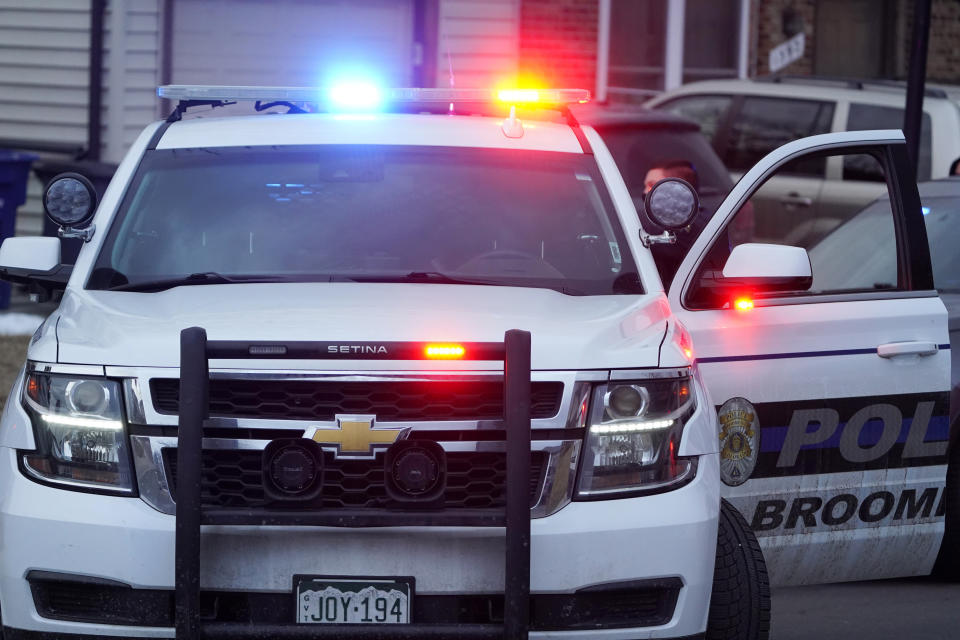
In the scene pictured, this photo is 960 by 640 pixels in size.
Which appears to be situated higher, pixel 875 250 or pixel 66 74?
pixel 66 74

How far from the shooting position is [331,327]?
163 inches

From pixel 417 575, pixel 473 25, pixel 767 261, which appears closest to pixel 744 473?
pixel 767 261

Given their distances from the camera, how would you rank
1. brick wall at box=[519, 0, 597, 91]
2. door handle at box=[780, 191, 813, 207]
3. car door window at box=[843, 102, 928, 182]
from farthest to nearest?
brick wall at box=[519, 0, 597, 91] < door handle at box=[780, 191, 813, 207] < car door window at box=[843, 102, 928, 182]

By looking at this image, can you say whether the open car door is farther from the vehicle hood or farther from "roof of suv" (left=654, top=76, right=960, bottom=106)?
"roof of suv" (left=654, top=76, right=960, bottom=106)

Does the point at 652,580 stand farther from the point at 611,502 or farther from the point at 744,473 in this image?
the point at 744,473

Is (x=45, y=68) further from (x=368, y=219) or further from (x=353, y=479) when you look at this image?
(x=353, y=479)

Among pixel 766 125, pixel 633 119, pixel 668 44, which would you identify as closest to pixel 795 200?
pixel 766 125

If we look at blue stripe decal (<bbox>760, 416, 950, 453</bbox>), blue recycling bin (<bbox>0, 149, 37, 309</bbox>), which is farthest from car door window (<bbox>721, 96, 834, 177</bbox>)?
blue stripe decal (<bbox>760, 416, 950, 453</bbox>)

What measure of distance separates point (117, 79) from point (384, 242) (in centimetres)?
1080

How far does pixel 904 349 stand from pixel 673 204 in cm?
90

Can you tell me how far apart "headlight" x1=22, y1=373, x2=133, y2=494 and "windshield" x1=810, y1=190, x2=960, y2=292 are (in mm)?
3725

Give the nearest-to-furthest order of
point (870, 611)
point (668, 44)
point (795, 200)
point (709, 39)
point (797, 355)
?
point (797, 355) → point (870, 611) → point (795, 200) → point (668, 44) → point (709, 39)

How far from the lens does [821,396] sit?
5.37 m

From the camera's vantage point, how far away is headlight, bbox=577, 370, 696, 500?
411cm
